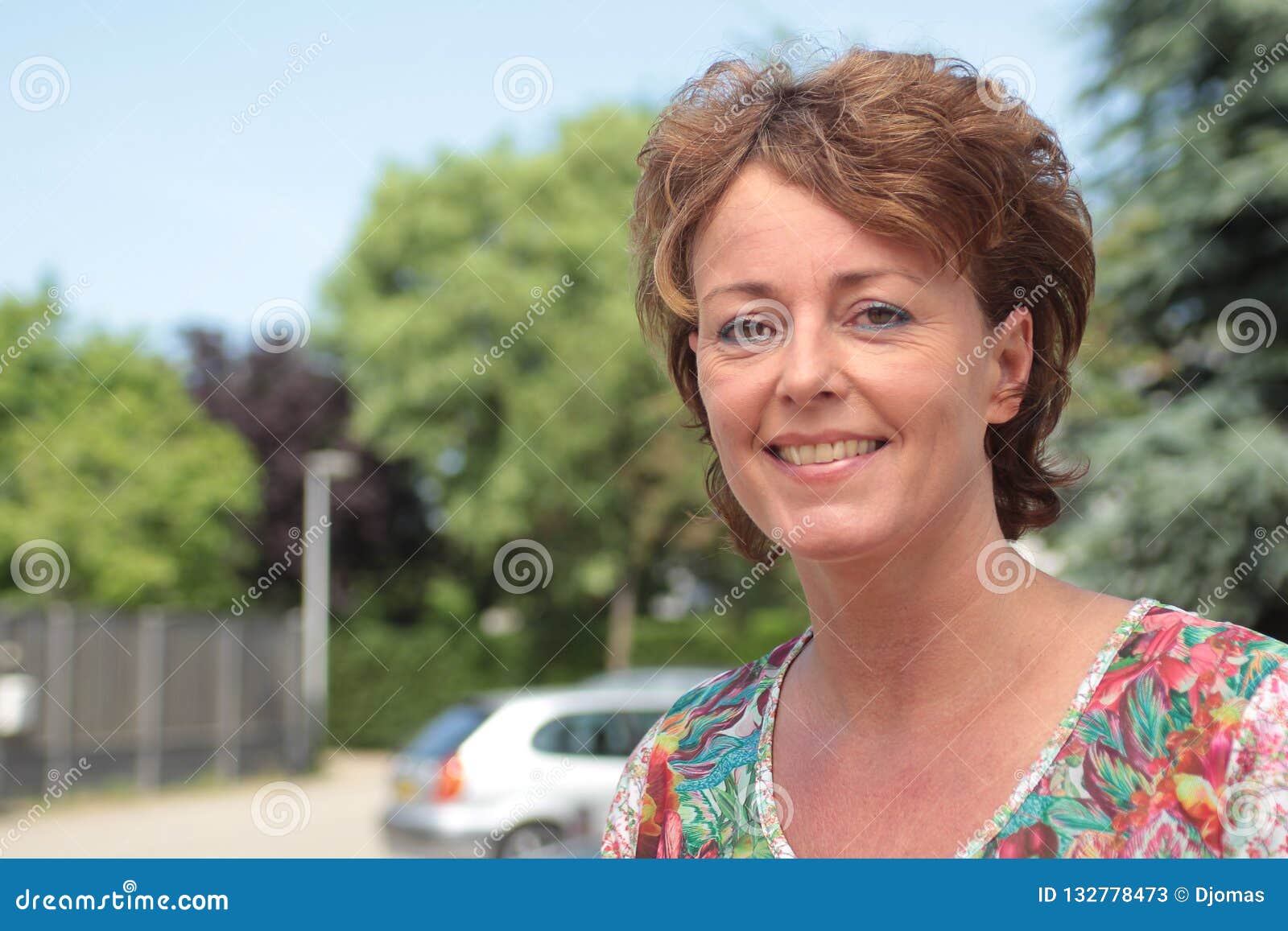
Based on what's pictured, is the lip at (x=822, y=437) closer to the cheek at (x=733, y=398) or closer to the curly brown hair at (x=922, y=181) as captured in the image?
the cheek at (x=733, y=398)

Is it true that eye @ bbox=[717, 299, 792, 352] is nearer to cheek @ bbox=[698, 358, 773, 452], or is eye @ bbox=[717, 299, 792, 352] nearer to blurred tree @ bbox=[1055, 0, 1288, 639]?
cheek @ bbox=[698, 358, 773, 452]

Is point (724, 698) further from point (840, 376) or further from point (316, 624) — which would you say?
point (316, 624)

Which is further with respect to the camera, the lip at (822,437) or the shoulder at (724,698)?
the shoulder at (724,698)

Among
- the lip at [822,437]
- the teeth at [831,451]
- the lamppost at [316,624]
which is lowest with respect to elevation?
the teeth at [831,451]

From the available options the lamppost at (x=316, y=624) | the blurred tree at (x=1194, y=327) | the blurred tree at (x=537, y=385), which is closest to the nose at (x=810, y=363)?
the blurred tree at (x=1194, y=327)

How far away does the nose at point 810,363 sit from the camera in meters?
1.49

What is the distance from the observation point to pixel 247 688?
17.9 m

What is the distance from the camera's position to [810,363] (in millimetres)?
1487

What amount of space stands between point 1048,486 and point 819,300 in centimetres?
60

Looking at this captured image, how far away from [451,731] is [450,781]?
0.48m

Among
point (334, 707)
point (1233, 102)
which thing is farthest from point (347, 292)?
point (1233, 102)

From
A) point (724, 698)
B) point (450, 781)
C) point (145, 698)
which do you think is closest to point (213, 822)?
point (145, 698)
